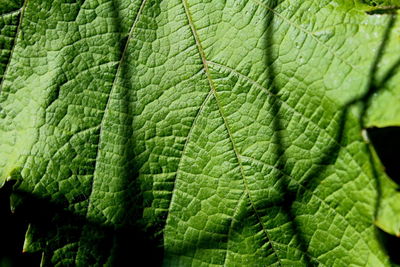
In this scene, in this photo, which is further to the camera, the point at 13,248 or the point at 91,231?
the point at 13,248

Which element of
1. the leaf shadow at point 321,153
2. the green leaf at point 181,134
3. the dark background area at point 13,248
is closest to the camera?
the leaf shadow at point 321,153

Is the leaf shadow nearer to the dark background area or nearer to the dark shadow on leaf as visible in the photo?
the dark shadow on leaf

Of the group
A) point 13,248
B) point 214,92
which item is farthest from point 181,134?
point 13,248

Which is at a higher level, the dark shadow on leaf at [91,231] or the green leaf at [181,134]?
the green leaf at [181,134]

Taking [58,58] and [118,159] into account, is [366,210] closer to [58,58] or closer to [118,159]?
[118,159]

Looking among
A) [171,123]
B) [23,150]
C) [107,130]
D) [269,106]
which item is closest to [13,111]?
[23,150]

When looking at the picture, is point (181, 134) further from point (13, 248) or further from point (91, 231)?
point (13, 248)

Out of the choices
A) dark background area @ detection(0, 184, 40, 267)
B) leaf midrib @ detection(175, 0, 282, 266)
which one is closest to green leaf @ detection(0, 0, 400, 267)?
leaf midrib @ detection(175, 0, 282, 266)

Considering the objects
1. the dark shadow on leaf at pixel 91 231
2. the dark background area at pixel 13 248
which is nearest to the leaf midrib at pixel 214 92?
the dark shadow on leaf at pixel 91 231

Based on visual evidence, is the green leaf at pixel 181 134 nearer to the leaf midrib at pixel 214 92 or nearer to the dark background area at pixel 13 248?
the leaf midrib at pixel 214 92
